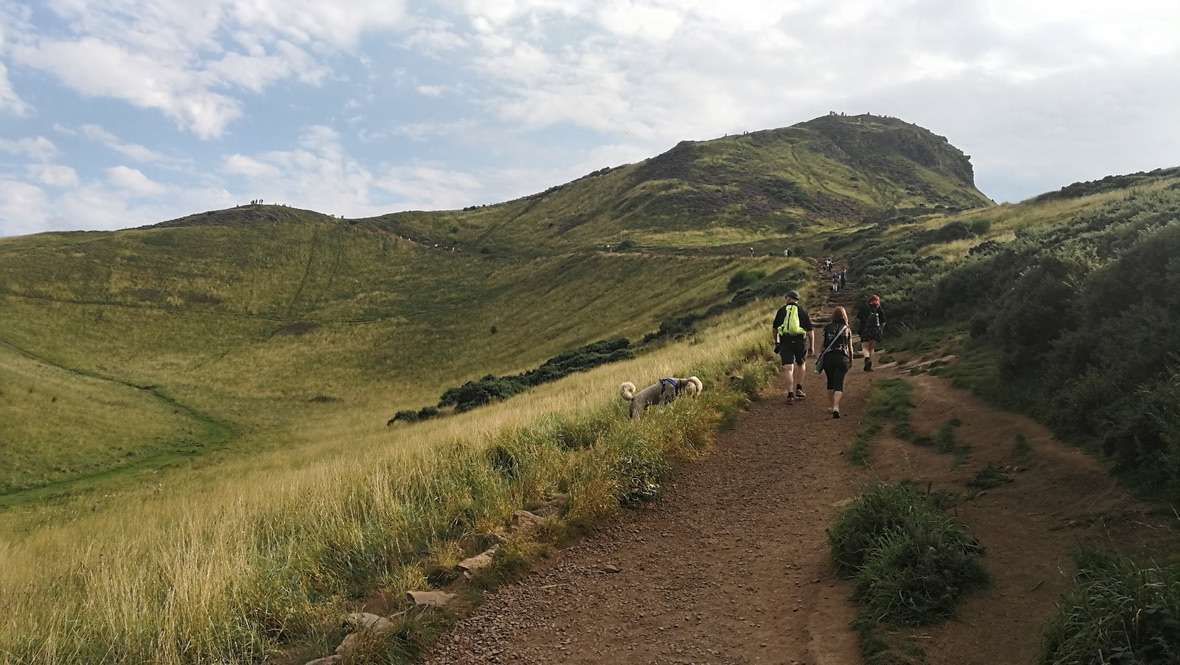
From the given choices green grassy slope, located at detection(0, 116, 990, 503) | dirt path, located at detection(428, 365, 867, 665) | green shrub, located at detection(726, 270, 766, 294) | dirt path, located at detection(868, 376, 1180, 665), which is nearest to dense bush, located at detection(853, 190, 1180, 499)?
dirt path, located at detection(868, 376, 1180, 665)

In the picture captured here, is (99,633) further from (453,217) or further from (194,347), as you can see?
(453,217)

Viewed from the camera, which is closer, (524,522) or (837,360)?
(524,522)

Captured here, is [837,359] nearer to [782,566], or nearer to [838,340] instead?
[838,340]

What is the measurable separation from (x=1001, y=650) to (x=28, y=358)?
61.3 metres

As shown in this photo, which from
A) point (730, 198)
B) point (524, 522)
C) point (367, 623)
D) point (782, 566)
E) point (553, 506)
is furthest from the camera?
point (730, 198)

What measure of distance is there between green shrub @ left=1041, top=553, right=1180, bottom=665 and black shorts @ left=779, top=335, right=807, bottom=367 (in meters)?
8.18

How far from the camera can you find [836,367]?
10859 mm

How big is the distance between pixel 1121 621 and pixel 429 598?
423 centimetres

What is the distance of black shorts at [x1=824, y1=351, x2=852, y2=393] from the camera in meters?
10.8

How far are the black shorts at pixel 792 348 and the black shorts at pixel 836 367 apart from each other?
0.80 metres

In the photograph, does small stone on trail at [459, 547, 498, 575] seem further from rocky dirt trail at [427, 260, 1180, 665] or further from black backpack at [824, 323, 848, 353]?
black backpack at [824, 323, 848, 353]

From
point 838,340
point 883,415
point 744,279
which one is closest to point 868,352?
point 838,340

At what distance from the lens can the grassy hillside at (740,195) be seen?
3512 inches

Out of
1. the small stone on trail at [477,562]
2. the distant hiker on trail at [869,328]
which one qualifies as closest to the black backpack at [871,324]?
the distant hiker on trail at [869,328]
